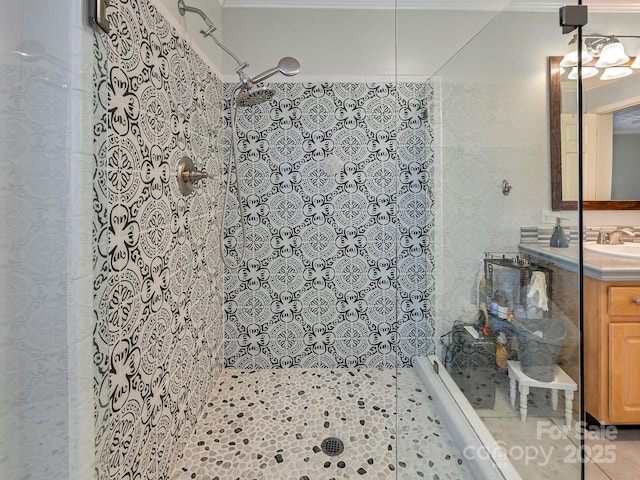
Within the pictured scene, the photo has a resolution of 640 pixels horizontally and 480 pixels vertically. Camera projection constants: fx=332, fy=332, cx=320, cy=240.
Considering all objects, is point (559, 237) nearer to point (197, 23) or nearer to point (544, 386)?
point (544, 386)

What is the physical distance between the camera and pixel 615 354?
1.56 m

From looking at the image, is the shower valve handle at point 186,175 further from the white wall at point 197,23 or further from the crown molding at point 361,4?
the crown molding at point 361,4

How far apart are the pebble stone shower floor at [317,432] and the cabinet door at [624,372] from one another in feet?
2.94

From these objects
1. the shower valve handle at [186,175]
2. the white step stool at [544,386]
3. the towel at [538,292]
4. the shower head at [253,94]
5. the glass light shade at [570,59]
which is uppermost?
the shower head at [253,94]

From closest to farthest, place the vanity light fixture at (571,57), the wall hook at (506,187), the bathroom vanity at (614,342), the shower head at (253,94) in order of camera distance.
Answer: the vanity light fixture at (571,57) → the wall hook at (506,187) → the bathroom vanity at (614,342) → the shower head at (253,94)

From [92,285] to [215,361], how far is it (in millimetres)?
1316

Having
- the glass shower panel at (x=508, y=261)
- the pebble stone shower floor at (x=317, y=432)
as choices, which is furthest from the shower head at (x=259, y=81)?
the pebble stone shower floor at (x=317, y=432)

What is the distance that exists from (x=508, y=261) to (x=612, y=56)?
1487 mm

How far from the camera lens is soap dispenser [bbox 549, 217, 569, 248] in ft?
3.07

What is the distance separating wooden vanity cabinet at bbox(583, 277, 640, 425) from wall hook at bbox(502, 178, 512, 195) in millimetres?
797

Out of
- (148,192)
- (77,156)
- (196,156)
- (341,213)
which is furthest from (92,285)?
(341,213)

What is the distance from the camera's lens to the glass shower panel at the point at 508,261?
3.17ft

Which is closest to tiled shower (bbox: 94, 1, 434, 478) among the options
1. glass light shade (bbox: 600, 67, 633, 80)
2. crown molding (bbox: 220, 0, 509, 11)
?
crown molding (bbox: 220, 0, 509, 11)

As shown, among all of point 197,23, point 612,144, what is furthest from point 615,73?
point 197,23
